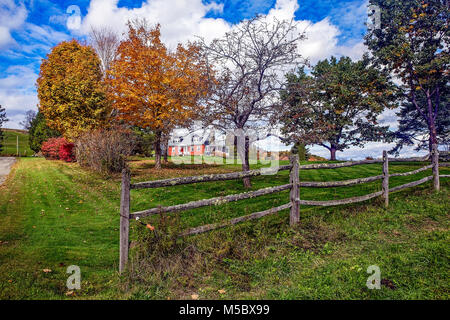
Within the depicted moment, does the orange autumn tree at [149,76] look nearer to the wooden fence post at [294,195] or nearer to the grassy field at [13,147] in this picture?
the wooden fence post at [294,195]

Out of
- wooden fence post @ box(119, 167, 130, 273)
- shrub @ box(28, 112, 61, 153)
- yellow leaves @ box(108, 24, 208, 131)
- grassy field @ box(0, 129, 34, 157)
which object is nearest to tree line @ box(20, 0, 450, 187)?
yellow leaves @ box(108, 24, 208, 131)

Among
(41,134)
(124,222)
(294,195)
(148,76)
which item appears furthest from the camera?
(41,134)

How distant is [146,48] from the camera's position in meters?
18.8

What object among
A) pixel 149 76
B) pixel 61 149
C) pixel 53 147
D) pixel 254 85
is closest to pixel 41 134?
pixel 53 147

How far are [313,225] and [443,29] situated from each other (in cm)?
2291

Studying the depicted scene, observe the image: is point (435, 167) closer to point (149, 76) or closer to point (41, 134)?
point (149, 76)

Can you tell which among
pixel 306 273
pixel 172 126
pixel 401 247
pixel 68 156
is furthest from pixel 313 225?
pixel 68 156

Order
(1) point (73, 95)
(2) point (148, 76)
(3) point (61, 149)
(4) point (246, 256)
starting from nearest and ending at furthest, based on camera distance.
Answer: (4) point (246, 256) → (2) point (148, 76) → (1) point (73, 95) → (3) point (61, 149)

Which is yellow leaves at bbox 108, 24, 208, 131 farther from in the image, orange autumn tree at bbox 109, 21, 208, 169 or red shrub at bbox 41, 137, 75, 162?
red shrub at bbox 41, 137, 75, 162

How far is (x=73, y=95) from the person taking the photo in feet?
75.3

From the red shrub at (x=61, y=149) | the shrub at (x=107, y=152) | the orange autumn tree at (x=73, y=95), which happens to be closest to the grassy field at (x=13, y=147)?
the red shrub at (x=61, y=149)

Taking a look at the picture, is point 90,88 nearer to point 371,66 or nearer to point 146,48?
point 146,48

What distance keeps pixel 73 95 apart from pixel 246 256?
24458mm

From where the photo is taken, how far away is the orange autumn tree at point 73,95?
2292 centimetres
